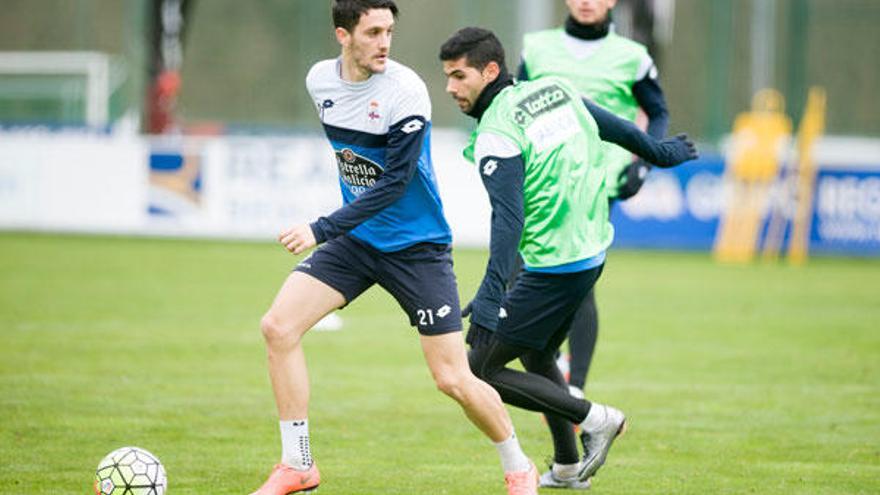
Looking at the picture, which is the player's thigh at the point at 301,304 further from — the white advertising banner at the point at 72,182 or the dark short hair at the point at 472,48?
the white advertising banner at the point at 72,182

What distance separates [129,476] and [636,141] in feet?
9.39

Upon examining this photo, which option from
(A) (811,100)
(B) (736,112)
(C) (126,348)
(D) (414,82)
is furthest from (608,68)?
(B) (736,112)

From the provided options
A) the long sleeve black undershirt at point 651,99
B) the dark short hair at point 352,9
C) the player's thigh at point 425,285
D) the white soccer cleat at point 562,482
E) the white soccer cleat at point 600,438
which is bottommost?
the white soccer cleat at point 562,482

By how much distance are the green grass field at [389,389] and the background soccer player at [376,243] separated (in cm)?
56

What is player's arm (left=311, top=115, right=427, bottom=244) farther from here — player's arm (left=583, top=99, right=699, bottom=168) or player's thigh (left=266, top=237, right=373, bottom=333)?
player's arm (left=583, top=99, right=699, bottom=168)

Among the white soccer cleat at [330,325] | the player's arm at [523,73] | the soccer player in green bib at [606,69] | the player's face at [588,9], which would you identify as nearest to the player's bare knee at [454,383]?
the soccer player in green bib at [606,69]

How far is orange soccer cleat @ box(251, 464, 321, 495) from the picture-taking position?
710cm

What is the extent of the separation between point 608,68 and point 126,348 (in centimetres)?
465

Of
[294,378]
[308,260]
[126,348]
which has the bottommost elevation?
[126,348]

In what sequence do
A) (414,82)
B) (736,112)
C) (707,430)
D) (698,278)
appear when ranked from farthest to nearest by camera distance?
(736,112) → (698,278) → (707,430) → (414,82)

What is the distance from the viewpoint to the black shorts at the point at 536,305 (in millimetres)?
7328

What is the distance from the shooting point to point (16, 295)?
50.4ft

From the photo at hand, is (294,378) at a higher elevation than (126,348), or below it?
higher

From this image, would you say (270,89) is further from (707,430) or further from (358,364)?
(707,430)
